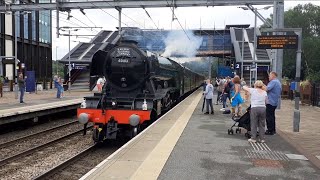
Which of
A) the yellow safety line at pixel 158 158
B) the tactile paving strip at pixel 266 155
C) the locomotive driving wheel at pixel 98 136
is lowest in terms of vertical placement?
the locomotive driving wheel at pixel 98 136

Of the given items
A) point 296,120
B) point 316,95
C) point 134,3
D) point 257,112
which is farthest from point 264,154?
point 316,95

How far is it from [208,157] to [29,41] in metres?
54.6

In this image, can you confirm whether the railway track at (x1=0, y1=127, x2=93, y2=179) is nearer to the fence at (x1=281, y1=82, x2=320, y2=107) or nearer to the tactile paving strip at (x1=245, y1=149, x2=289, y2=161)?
the tactile paving strip at (x1=245, y1=149, x2=289, y2=161)

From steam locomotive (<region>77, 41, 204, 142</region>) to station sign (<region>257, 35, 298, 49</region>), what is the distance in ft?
12.1

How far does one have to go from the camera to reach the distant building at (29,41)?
1964 inches

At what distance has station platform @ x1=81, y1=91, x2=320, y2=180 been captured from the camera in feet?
21.5

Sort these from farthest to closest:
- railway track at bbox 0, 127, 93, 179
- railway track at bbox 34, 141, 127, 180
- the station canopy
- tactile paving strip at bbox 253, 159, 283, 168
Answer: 1. the station canopy
2. railway track at bbox 0, 127, 93, 179
3. railway track at bbox 34, 141, 127, 180
4. tactile paving strip at bbox 253, 159, 283, 168

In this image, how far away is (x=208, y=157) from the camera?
7824mm

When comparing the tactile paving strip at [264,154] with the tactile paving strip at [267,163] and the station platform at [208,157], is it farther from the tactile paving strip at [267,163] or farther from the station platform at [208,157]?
the tactile paving strip at [267,163]

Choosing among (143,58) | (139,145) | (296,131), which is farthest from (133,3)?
(139,145)

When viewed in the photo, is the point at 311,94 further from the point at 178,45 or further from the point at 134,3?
the point at 178,45

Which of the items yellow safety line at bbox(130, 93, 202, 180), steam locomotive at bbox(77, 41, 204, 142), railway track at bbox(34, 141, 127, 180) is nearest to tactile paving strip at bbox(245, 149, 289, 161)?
yellow safety line at bbox(130, 93, 202, 180)

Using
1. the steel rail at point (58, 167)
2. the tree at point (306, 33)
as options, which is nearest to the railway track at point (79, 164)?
the steel rail at point (58, 167)

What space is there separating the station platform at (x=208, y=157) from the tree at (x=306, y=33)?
63.0 metres
